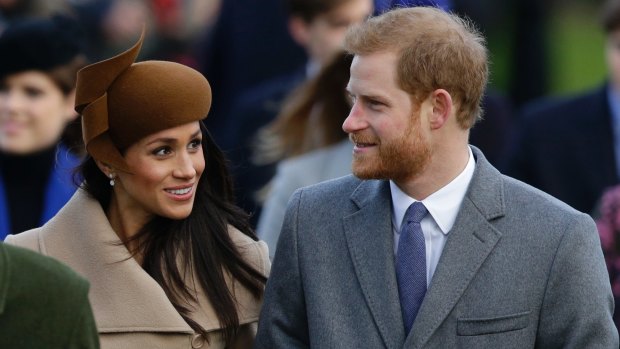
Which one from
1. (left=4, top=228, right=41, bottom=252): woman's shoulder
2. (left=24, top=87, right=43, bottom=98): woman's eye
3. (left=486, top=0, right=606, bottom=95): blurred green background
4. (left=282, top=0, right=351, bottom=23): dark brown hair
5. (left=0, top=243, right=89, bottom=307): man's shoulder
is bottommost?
(left=486, top=0, right=606, bottom=95): blurred green background

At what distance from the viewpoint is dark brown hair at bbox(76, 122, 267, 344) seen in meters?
5.57

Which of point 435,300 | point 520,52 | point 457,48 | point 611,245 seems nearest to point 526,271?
point 435,300

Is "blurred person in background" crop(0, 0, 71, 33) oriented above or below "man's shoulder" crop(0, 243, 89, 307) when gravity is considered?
below

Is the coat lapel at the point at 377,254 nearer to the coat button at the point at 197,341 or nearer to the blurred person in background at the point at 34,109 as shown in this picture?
the coat button at the point at 197,341

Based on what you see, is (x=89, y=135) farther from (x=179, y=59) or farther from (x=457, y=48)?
(x=179, y=59)

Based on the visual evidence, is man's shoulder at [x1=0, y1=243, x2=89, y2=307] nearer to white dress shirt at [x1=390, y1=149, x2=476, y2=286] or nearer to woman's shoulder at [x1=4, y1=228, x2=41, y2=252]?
woman's shoulder at [x1=4, y1=228, x2=41, y2=252]

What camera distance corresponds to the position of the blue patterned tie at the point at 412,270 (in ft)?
17.0

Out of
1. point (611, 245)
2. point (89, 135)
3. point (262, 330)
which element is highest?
point (89, 135)

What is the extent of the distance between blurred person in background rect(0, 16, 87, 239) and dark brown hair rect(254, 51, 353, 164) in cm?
91

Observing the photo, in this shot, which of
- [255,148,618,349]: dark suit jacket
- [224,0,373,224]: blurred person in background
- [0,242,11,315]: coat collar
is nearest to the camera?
[0,242,11,315]: coat collar

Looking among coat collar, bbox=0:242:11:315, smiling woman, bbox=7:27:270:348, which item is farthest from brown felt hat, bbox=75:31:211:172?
coat collar, bbox=0:242:11:315

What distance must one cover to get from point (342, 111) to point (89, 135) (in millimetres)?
1884

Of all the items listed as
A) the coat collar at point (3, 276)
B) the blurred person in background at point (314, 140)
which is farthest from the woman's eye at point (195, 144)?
the blurred person in background at point (314, 140)

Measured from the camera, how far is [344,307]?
525 cm
